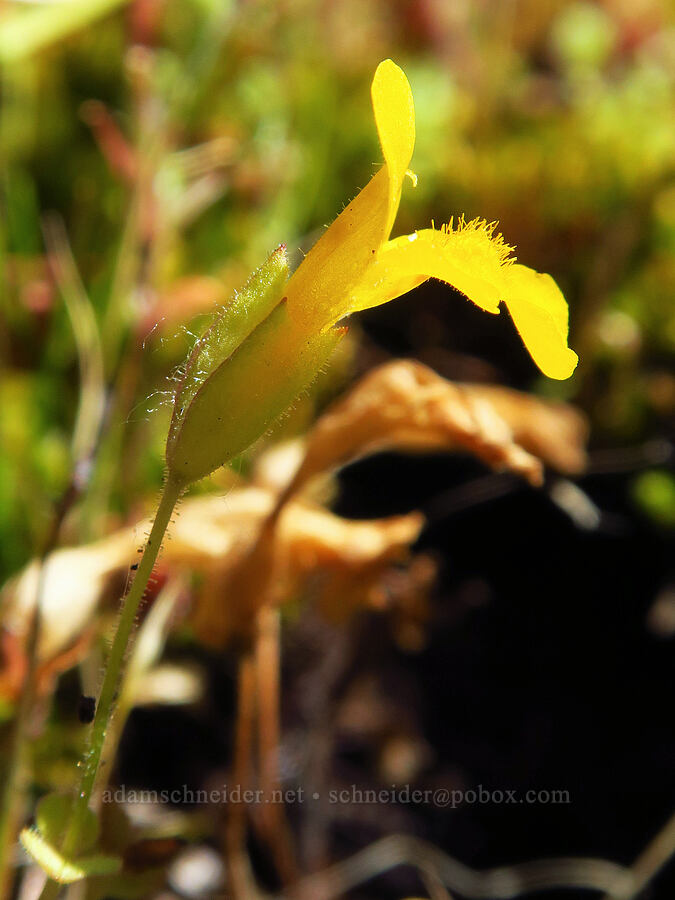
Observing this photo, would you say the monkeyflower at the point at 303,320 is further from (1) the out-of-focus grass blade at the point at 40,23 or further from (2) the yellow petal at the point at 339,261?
(1) the out-of-focus grass blade at the point at 40,23

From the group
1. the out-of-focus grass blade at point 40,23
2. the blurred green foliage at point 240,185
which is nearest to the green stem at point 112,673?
the blurred green foliage at point 240,185

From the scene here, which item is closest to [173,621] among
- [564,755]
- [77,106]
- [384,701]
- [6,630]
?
[6,630]

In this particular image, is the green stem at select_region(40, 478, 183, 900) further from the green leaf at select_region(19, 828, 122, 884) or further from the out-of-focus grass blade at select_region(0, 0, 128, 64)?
the out-of-focus grass blade at select_region(0, 0, 128, 64)

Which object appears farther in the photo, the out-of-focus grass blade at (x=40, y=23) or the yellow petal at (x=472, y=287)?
the out-of-focus grass blade at (x=40, y=23)

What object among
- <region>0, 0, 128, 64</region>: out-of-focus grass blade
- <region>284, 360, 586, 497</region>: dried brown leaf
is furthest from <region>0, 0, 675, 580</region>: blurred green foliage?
<region>284, 360, 586, 497</region>: dried brown leaf

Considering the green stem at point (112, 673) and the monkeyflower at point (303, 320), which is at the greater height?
the monkeyflower at point (303, 320)

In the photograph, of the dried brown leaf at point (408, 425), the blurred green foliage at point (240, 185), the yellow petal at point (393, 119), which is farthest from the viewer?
the blurred green foliage at point (240, 185)
